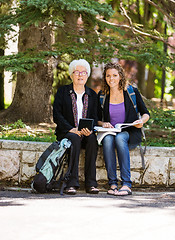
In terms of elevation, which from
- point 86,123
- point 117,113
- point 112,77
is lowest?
point 86,123

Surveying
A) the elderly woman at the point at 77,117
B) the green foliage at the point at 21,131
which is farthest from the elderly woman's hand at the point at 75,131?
the green foliage at the point at 21,131

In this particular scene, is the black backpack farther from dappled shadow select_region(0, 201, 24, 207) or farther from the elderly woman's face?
the elderly woman's face

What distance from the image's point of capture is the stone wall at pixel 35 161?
556 centimetres

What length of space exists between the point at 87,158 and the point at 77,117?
554 millimetres

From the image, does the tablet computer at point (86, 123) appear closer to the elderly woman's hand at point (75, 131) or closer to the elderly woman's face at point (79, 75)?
the elderly woman's hand at point (75, 131)

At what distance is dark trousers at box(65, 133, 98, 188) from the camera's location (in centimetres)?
499

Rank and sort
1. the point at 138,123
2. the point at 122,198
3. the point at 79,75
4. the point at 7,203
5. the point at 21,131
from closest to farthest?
1. the point at 7,203
2. the point at 122,198
3. the point at 138,123
4. the point at 79,75
5. the point at 21,131

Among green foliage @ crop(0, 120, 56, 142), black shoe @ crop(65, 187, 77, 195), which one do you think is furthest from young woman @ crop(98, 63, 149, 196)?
green foliage @ crop(0, 120, 56, 142)

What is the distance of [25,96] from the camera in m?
8.52

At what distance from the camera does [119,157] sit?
16.8 feet

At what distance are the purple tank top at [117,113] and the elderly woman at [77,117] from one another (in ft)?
0.69

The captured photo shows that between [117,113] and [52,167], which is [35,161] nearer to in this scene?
[52,167]

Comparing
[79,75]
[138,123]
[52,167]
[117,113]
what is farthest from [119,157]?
[79,75]

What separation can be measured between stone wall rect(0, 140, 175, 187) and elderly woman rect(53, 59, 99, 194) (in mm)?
403
